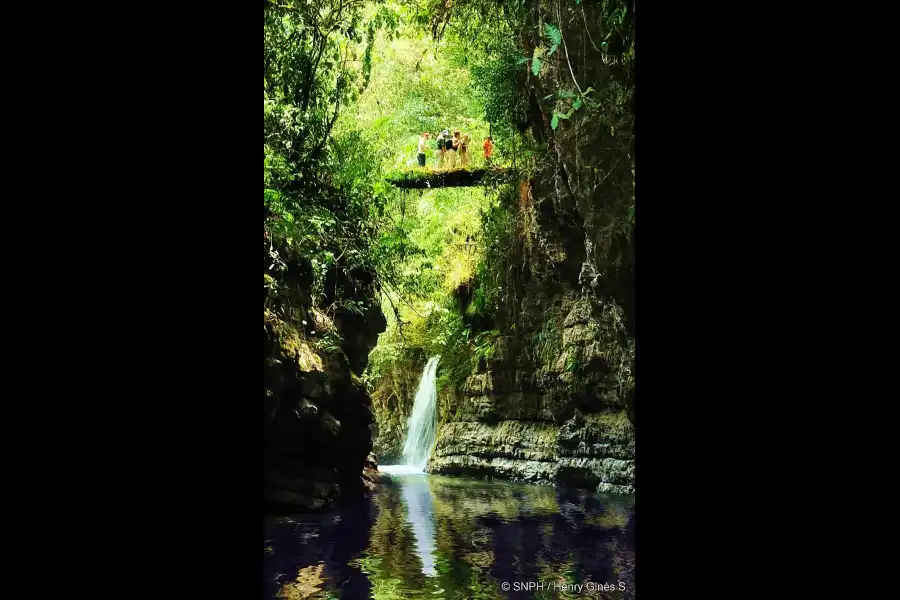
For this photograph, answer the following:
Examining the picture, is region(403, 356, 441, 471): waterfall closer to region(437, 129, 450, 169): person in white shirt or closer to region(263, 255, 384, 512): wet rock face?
region(437, 129, 450, 169): person in white shirt

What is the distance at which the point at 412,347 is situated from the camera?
1669 centimetres

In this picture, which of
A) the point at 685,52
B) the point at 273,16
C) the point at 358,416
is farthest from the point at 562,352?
→ the point at 685,52

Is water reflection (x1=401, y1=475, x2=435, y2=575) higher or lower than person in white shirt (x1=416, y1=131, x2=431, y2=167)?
lower

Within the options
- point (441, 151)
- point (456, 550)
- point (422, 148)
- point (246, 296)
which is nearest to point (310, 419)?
point (456, 550)

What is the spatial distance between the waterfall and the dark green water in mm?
6270

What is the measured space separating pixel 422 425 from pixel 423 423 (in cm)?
7

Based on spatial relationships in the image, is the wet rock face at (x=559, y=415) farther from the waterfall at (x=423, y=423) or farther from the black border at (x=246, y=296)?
the black border at (x=246, y=296)

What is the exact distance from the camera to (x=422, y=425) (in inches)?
612

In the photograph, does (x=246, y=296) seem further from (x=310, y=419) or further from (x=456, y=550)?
(x=310, y=419)

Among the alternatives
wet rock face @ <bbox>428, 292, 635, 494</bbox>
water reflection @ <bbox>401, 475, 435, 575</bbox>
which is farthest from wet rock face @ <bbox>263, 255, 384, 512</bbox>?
wet rock face @ <bbox>428, 292, 635, 494</bbox>

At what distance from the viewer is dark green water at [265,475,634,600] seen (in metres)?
4.31

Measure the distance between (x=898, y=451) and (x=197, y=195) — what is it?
→ 5.48 feet

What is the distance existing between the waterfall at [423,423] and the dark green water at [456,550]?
627 cm

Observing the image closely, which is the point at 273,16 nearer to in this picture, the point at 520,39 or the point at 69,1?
the point at 69,1
